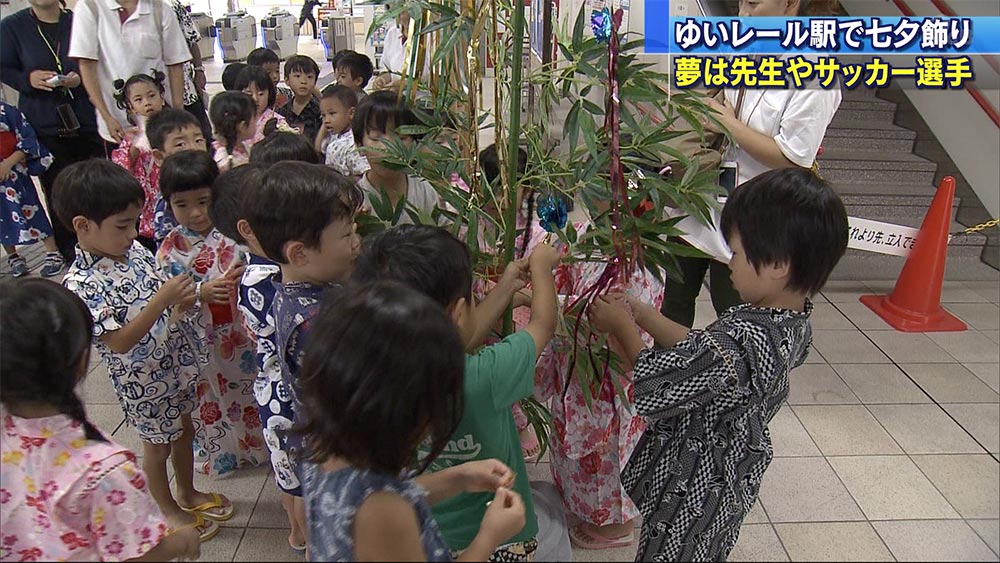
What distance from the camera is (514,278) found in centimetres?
137

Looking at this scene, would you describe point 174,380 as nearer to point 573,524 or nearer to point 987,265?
point 573,524

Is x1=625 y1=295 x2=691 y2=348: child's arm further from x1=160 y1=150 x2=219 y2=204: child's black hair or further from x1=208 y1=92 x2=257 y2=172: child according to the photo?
x1=208 y1=92 x2=257 y2=172: child

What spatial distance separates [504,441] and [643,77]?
79cm

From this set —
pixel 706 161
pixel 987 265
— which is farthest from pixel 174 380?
pixel 987 265

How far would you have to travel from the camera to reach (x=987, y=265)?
375 cm

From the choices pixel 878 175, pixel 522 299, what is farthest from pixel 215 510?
pixel 878 175

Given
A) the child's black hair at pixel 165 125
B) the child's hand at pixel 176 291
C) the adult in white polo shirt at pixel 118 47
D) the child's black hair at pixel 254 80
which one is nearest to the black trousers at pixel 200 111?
the adult in white polo shirt at pixel 118 47

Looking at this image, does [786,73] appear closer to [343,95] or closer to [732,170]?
[732,170]

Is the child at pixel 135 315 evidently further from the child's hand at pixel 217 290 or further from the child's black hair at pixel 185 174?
the child's black hair at pixel 185 174

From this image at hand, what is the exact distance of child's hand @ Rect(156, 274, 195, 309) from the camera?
1.63 m

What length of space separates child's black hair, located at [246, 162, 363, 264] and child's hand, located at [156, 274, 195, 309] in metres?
0.37

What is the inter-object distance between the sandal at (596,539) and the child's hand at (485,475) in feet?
2.47

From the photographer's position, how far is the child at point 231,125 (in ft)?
8.66

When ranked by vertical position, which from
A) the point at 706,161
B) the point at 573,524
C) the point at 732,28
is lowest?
the point at 573,524
